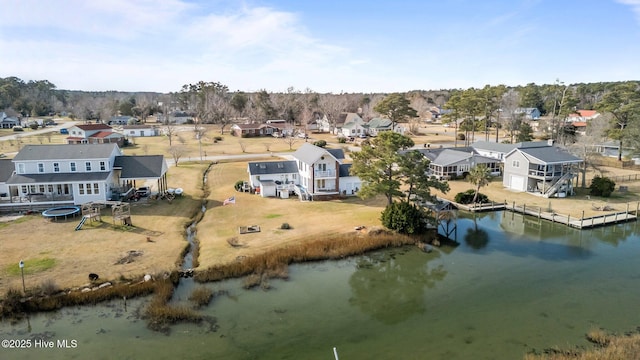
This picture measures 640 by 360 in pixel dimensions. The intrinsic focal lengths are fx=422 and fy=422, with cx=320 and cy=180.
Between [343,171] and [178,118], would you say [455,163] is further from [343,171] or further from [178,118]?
[178,118]

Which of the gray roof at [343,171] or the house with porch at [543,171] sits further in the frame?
the house with porch at [543,171]

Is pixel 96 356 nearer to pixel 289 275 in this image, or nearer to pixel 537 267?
pixel 289 275

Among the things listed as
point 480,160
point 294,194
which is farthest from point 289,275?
point 480,160

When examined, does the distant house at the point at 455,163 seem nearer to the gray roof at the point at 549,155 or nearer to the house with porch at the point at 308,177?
the gray roof at the point at 549,155

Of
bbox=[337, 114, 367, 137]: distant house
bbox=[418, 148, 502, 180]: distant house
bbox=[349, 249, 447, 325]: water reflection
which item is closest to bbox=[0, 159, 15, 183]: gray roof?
bbox=[349, 249, 447, 325]: water reflection

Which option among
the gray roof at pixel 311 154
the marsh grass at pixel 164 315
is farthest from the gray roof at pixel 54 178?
the marsh grass at pixel 164 315
